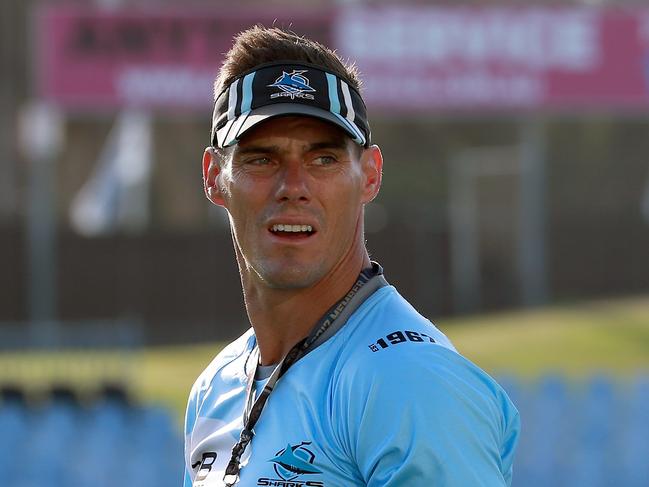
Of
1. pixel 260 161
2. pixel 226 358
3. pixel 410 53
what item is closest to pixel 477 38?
pixel 410 53

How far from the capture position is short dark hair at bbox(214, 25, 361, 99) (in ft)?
8.20

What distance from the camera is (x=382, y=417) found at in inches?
81.9

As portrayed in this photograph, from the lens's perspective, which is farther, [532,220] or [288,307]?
[532,220]

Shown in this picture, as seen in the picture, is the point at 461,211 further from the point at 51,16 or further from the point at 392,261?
the point at 51,16

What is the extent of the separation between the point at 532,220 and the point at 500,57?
2.89 m

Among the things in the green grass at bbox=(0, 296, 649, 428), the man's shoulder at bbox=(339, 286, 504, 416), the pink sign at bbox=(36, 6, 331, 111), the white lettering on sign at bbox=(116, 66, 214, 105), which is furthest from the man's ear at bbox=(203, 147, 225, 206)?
the white lettering on sign at bbox=(116, 66, 214, 105)

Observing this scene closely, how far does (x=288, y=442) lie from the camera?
229 centimetres

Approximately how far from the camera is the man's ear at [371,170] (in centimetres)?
254

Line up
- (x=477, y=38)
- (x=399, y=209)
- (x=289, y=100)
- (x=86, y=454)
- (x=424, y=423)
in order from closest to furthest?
(x=424, y=423)
(x=289, y=100)
(x=86, y=454)
(x=477, y=38)
(x=399, y=209)

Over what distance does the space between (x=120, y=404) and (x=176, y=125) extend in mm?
15796

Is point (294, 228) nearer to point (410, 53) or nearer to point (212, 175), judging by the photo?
point (212, 175)

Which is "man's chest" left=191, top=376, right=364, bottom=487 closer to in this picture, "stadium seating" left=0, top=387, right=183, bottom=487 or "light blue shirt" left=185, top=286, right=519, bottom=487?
"light blue shirt" left=185, top=286, right=519, bottom=487

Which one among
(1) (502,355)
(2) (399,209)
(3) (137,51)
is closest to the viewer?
(1) (502,355)

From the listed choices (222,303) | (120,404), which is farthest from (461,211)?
(120,404)
